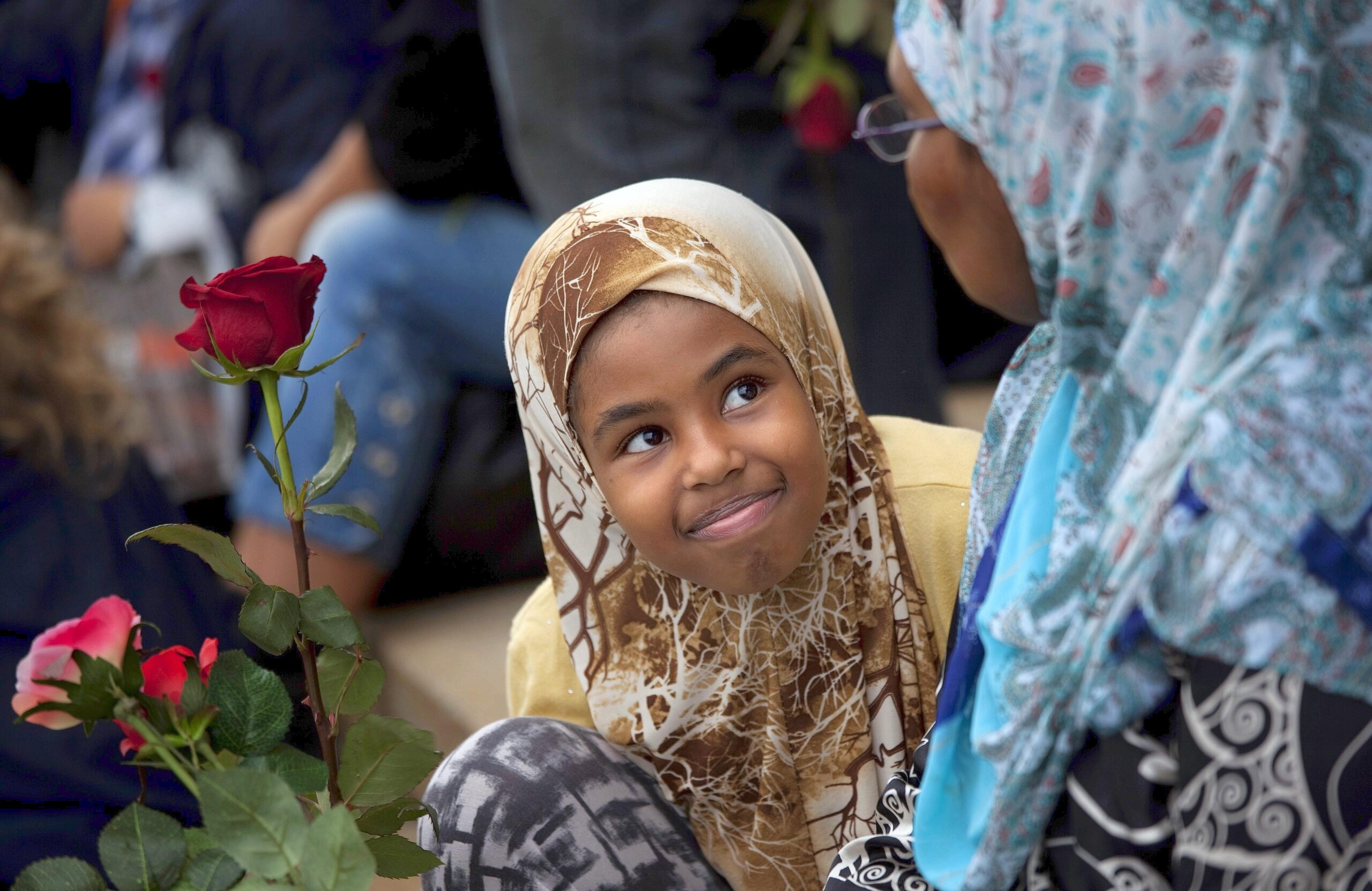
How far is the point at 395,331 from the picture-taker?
2688 mm

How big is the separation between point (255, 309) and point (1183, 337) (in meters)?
0.64

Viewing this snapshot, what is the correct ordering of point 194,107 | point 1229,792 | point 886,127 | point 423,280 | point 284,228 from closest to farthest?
point 1229,792 → point 886,127 → point 423,280 → point 284,228 → point 194,107

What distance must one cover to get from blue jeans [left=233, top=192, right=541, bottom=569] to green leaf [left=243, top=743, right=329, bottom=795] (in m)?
1.68

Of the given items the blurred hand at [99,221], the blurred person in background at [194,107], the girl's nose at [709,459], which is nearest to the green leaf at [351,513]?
the girl's nose at [709,459]

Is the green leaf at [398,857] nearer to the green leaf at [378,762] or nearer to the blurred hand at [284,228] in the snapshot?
the green leaf at [378,762]

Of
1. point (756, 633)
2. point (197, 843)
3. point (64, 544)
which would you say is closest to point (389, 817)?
point (197, 843)

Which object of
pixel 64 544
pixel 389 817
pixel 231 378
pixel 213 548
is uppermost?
pixel 231 378

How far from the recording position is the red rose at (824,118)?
2.36m

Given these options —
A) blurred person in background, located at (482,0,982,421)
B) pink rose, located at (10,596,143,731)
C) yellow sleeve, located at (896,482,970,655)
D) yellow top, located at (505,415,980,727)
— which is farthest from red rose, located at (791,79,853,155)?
pink rose, located at (10,596,143,731)

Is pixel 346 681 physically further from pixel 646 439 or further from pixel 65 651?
pixel 646 439

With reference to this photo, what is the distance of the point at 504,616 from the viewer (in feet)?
9.27

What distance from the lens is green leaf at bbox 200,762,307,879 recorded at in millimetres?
862

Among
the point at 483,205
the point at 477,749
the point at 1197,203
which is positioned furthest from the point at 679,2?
the point at 1197,203

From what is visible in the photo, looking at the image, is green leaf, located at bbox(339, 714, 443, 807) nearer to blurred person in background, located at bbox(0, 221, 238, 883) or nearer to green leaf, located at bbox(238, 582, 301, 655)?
green leaf, located at bbox(238, 582, 301, 655)
